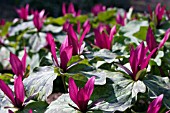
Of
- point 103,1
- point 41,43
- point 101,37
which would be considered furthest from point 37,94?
point 103,1

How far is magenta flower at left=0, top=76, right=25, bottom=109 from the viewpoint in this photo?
4.73 feet

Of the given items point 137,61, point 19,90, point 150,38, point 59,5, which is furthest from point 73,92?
point 59,5

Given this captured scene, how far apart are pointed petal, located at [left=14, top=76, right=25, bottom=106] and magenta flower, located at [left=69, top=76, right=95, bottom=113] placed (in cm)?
21

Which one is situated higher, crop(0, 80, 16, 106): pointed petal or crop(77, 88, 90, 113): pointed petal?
crop(0, 80, 16, 106): pointed petal

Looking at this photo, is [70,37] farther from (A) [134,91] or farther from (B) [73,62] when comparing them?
(A) [134,91]

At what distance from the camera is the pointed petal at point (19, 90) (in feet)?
4.74

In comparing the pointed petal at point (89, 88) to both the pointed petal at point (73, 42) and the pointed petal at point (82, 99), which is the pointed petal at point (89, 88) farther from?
the pointed petal at point (73, 42)

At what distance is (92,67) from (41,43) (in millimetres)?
927

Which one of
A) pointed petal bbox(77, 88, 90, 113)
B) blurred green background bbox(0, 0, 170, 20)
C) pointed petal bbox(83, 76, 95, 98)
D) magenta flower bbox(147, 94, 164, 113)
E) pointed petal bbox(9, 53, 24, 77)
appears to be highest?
pointed petal bbox(9, 53, 24, 77)

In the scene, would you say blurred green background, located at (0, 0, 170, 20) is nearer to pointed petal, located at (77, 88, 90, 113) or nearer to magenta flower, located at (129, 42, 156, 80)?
magenta flower, located at (129, 42, 156, 80)

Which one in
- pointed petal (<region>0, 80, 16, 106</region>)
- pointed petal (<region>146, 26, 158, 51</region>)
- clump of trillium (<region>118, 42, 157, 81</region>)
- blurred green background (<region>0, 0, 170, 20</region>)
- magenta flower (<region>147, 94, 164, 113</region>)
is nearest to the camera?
magenta flower (<region>147, 94, 164, 113</region>)

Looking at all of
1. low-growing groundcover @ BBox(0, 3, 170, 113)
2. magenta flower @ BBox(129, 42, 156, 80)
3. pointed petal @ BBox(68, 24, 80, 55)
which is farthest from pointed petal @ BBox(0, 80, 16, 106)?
magenta flower @ BBox(129, 42, 156, 80)

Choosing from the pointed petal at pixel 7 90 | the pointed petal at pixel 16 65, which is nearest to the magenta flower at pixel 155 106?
the pointed petal at pixel 7 90

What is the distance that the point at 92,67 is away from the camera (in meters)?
1.63
